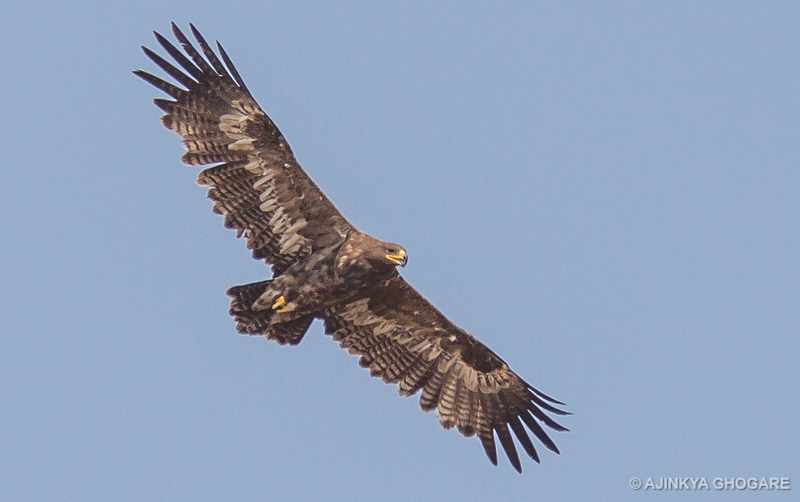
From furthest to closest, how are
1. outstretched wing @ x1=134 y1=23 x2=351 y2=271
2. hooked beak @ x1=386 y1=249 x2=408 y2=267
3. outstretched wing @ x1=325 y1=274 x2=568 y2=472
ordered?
1. outstretched wing @ x1=325 y1=274 x2=568 y2=472
2. outstretched wing @ x1=134 y1=23 x2=351 y2=271
3. hooked beak @ x1=386 y1=249 x2=408 y2=267

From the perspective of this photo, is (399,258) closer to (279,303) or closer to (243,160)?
(279,303)

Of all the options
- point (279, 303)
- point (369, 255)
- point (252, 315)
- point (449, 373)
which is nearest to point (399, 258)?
point (369, 255)

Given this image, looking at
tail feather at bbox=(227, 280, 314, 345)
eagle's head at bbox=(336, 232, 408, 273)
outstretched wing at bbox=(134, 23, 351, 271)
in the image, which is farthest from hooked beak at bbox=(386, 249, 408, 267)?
tail feather at bbox=(227, 280, 314, 345)

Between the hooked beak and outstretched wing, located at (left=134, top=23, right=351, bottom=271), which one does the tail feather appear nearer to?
outstretched wing, located at (left=134, top=23, right=351, bottom=271)

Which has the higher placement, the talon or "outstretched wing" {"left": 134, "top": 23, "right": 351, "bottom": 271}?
"outstretched wing" {"left": 134, "top": 23, "right": 351, "bottom": 271}

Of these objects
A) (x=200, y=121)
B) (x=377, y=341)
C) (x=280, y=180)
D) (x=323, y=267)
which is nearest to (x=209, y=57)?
(x=200, y=121)

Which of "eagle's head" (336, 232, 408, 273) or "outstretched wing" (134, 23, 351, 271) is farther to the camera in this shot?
"outstretched wing" (134, 23, 351, 271)

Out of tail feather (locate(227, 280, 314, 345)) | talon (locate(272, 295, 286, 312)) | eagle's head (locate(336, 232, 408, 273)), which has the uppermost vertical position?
eagle's head (locate(336, 232, 408, 273))

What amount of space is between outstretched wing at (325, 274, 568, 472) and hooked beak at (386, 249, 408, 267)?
198cm

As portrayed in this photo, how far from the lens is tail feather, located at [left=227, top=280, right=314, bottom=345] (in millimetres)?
16906

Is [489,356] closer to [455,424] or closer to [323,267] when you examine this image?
[455,424]

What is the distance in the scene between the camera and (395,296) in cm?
1741

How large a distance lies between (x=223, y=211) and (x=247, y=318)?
1.59m

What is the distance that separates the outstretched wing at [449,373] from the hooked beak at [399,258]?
1.98 meters
